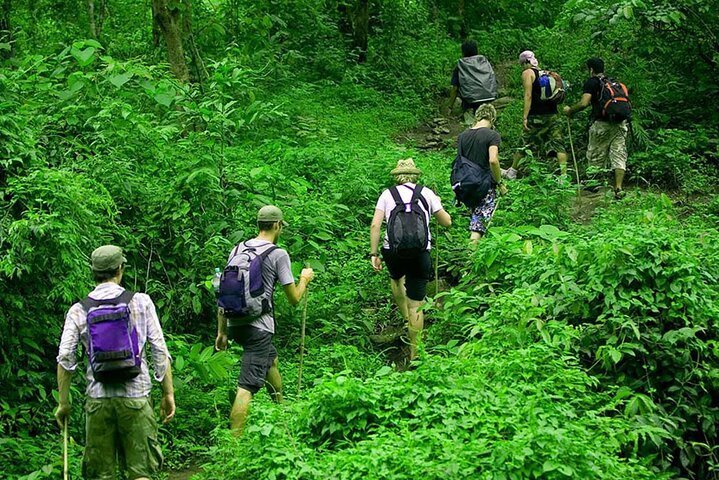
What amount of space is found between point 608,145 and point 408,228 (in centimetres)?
530

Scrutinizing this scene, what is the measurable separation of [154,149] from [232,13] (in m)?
6.08

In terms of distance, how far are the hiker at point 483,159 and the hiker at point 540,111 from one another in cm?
234

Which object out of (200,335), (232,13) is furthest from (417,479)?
(232,13)

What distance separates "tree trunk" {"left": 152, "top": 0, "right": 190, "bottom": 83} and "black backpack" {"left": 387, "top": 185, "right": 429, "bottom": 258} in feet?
17.3

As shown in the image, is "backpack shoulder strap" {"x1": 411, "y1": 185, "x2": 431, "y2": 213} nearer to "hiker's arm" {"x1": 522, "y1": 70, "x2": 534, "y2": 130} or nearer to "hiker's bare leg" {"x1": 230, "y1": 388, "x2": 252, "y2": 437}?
"hiker's bare leg" {"x1": 230, "y1": 388, "x2": 252, "y2": 437}

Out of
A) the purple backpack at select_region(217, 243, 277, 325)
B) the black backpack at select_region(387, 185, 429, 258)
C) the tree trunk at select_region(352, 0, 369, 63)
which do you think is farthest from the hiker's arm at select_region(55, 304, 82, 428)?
the tree trunk at select_region(352, 0, 369, 63)

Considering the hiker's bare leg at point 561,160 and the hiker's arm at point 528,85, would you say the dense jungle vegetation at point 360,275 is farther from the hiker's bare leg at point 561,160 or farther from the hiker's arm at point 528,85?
the hiker's arm at point 528,85

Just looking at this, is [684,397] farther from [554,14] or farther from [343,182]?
[554,14]

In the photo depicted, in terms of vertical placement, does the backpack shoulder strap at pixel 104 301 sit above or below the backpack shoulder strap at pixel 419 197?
above

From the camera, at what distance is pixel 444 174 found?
12898 millimetres

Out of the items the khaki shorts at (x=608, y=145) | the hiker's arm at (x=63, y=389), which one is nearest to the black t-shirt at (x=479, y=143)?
the khaki shorts at (x=608, y=145)

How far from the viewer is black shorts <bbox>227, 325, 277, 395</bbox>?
6.91 m

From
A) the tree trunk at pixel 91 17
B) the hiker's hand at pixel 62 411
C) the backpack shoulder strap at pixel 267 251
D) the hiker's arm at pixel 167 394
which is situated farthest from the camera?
the tree trunk at pixel 91 17

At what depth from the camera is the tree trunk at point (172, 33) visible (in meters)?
12.2
